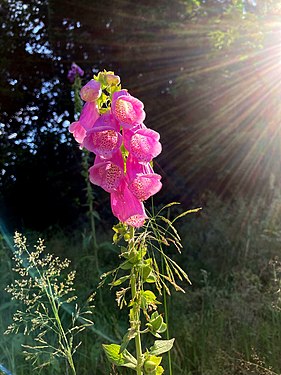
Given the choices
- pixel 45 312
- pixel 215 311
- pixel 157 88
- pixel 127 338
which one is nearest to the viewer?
pixel 127 338

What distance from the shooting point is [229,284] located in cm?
303

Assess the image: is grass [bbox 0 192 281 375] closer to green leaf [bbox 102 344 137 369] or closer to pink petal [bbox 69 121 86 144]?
green leaf [bbox 102 344 137 369]

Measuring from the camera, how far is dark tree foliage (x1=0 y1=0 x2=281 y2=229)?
16.6ft

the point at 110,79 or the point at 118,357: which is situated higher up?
the point at 110,79

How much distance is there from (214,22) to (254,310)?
3.51m

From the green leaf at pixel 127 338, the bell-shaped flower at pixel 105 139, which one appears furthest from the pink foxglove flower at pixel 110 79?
the green leaf at pixel 127 338

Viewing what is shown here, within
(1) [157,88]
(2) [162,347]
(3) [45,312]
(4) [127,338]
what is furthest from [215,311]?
(1) [157,88]

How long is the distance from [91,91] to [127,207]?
0.93ft

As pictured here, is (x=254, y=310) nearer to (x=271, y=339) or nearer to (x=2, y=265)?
(x=271, y=339)

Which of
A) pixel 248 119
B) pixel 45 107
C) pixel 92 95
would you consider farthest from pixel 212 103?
pixel 92 95

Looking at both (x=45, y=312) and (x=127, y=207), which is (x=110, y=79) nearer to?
(x=127, y=207)

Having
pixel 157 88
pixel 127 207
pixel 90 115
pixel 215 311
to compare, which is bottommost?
pixel 215 311

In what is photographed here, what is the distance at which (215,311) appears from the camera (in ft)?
8.42

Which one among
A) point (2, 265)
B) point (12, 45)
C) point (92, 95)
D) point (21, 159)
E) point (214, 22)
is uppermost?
point (12, 45)
